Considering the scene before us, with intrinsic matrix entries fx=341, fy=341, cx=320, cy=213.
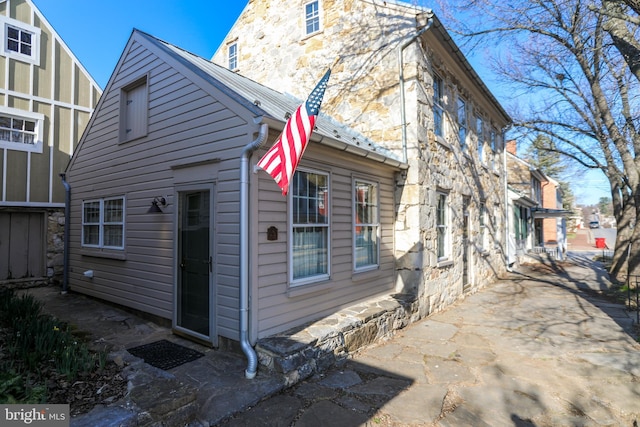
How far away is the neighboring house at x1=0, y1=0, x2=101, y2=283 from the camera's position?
9.10 metres

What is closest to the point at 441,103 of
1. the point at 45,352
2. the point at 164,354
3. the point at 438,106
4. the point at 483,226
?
the point at 438,106

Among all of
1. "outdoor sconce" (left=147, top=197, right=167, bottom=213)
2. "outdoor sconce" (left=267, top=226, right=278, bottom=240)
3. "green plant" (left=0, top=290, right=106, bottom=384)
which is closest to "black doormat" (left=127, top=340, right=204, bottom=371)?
"green plant" (left=0, top=290, right=106, bottom=384)

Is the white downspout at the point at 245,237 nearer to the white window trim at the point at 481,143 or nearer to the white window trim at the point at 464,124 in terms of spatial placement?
the white window trim at the point at 464,124

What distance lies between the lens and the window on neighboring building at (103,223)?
21.5 feet

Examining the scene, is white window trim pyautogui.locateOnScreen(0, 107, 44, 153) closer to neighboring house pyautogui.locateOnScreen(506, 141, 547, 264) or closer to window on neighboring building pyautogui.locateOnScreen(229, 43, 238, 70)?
window on neighboring building pyautogui.locateOnScreen(229, 43, 238, 70)

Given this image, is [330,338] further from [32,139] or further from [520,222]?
[520,222]

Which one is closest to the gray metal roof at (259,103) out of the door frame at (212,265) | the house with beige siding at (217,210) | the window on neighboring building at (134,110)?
the house with beige siding at (217,210)

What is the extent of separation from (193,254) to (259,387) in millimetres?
2180

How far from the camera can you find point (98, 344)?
4652 mm

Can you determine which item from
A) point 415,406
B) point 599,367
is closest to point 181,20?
point 415,406

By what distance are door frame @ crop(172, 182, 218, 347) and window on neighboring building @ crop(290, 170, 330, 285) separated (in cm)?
104

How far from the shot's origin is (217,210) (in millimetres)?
4430

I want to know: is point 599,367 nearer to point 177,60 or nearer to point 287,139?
point 287,139

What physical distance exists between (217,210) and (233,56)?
7.72 m
